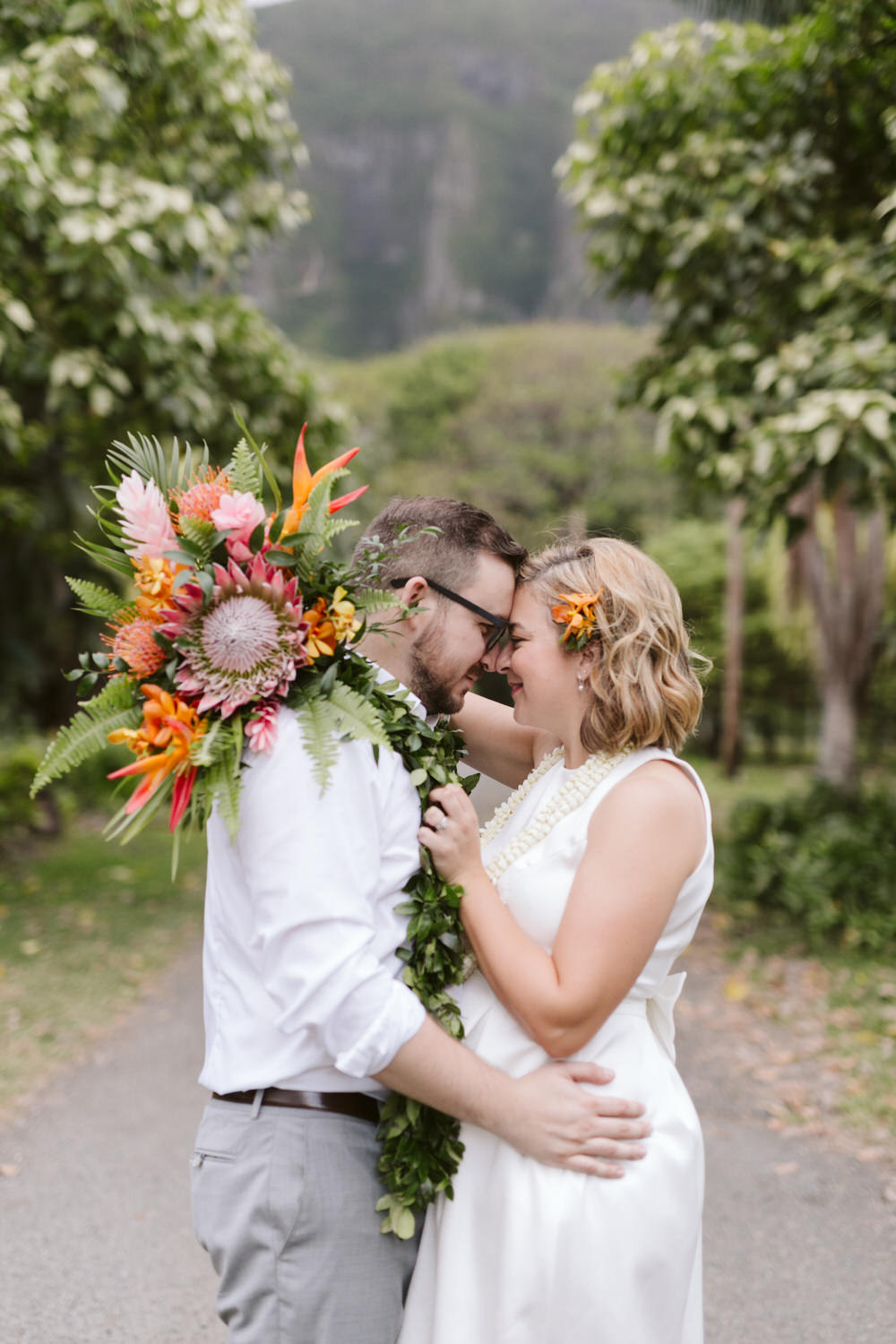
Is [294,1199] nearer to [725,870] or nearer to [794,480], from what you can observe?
[794,480]

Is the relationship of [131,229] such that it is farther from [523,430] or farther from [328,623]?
[523,430]

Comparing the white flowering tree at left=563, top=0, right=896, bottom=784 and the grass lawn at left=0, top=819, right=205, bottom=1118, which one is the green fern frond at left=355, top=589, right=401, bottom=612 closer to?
the white flowering tree at left=563, top=0, right=896, bottom=784

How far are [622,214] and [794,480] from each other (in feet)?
8.42

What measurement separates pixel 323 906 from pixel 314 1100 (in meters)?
0.41

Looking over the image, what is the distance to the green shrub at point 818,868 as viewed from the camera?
766 cm

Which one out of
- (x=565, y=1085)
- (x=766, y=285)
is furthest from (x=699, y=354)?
(x=565, y=1085)

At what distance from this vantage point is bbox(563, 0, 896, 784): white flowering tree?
5.59m

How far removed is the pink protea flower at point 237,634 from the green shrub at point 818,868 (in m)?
6.61

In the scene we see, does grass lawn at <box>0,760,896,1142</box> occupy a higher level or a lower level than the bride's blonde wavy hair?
lower

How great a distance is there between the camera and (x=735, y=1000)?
6926 mm

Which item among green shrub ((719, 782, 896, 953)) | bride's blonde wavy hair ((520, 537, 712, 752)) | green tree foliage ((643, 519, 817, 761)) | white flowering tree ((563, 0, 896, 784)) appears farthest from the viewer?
green tree foliage ((643, 519, 817, 761))

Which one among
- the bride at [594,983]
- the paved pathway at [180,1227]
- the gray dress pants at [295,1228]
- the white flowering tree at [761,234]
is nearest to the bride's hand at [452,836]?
the bride at [594,983]

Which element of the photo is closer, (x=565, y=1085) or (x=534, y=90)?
(x=565, y=1085)

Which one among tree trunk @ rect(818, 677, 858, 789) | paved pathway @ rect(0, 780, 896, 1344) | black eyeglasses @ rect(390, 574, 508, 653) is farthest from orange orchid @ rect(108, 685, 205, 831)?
tree trunk @ rect(818, 677, 858, 789)
